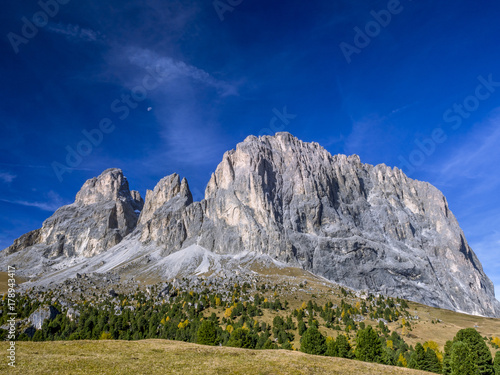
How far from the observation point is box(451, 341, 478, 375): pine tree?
154 feet

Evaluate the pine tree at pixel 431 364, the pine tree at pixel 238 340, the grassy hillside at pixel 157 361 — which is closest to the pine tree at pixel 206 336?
the pine tree at pixel 238 340

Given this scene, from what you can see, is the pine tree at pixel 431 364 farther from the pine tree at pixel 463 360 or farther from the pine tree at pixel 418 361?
the pine tree at pixel 463 360

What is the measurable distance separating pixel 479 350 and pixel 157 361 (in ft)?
165

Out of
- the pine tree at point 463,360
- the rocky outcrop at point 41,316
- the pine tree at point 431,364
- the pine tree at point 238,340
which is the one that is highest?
the rocky outcrop at point 41,316

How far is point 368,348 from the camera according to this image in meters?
56.0

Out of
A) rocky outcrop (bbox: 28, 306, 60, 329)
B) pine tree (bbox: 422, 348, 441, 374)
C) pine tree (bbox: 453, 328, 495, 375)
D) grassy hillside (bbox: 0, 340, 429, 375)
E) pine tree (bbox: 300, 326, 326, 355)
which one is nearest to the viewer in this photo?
grassy hillside (bbox: 0, 340, 429, 375)

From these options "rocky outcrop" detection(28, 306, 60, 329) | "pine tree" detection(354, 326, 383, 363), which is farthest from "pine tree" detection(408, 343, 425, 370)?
"rocky outcrop" detection(28, 306, 60, 329)

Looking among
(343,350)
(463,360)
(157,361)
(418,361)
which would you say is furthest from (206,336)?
(463,360)

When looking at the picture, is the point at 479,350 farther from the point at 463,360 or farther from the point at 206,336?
the point at 206,336

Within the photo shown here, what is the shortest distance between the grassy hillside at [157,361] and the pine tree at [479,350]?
60.3ft

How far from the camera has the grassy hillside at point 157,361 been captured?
1251 inches

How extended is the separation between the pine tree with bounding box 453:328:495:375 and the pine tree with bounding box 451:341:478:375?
1.54m

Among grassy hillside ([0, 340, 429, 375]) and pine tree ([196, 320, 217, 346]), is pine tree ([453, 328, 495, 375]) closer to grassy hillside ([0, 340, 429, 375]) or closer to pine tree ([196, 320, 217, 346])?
grassy hillside ([0, 340, 429, 375])

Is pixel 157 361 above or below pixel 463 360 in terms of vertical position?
above
